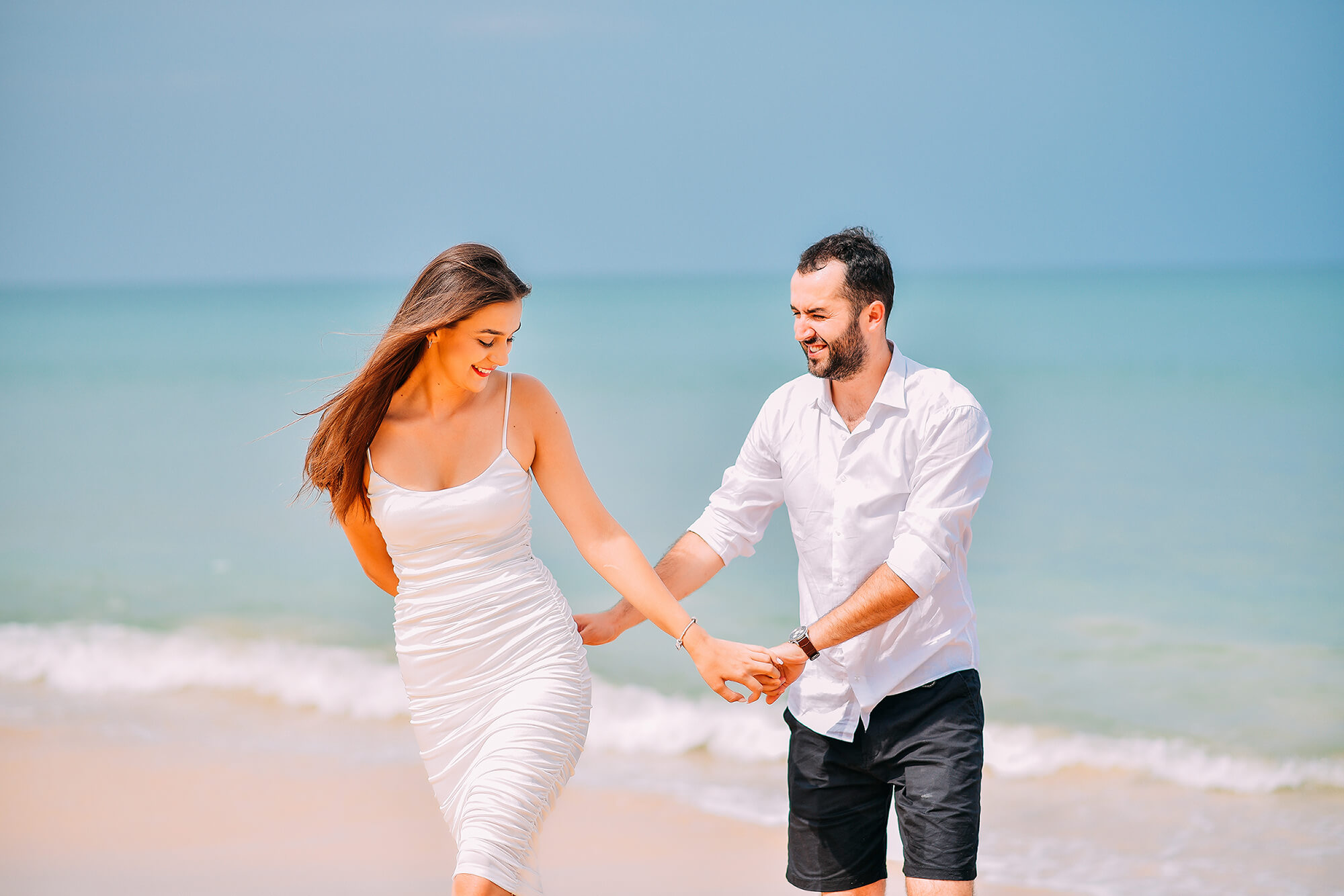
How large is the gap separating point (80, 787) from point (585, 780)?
77.2 inches

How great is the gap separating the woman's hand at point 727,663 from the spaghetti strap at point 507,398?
683 mm

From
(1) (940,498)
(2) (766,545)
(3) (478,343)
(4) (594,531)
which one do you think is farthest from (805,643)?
(2) (766,545)

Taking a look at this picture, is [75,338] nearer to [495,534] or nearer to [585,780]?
[585,780]

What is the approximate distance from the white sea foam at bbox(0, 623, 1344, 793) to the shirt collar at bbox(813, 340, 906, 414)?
2.80m

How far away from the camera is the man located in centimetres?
260

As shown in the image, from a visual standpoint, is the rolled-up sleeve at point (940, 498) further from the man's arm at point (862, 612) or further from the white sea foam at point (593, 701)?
the white sea foam at point (593, 701)

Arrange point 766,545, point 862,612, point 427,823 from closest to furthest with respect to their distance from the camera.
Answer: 1. point 862,612
2. point 427,823
3. point 766,545

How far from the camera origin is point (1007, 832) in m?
4.44

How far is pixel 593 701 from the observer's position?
6105mm

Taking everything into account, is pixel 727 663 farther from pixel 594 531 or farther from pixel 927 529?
pixel 927 529

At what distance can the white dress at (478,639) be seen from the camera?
251cm

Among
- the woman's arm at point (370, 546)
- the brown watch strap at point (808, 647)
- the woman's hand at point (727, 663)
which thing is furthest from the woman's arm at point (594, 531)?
the woman's arm at point (370, 546)

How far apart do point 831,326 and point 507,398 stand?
2.49 ft

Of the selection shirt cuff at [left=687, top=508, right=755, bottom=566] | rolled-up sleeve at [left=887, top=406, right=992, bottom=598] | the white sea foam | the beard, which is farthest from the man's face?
the white sea foam
